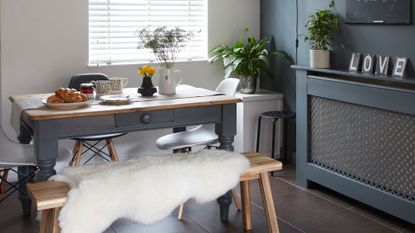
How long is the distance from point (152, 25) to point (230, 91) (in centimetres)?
121

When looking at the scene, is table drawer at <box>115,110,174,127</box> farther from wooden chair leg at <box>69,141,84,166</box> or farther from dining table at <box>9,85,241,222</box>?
wooden chair leg at <box>69,141,84,166</box>

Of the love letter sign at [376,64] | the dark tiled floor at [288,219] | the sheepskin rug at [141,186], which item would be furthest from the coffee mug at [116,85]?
the love letter sign at [376,64]

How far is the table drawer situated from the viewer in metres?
3.28

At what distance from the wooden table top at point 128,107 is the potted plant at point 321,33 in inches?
41.0

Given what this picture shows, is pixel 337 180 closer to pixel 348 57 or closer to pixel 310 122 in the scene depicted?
pixel 310 122

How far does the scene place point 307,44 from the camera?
4.74m

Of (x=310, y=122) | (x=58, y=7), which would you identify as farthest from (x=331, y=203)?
(x=58, y=7)

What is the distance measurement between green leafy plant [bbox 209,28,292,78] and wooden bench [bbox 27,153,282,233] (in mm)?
1782

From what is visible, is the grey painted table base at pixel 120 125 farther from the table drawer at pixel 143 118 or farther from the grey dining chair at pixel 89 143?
the grey dining chair at pixel 89 143

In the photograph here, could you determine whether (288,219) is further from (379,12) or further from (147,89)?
(379,12)

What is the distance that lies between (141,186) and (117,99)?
0.82 metres

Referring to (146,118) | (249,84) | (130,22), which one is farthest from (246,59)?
(146,118)

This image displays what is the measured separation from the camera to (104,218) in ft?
8.74

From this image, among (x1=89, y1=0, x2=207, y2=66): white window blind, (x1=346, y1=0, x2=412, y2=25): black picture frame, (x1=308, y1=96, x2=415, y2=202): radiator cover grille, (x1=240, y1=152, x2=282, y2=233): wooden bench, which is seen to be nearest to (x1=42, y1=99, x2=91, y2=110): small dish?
(x1=240, y1=152, x2=282, y2=233): wooden bench
